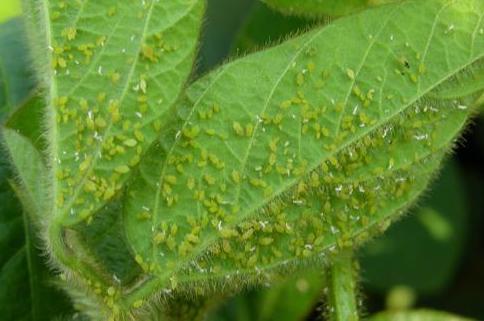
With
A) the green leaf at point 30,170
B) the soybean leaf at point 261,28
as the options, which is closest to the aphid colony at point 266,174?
the green leaf at point 30,170

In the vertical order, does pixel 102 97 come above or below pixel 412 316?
above

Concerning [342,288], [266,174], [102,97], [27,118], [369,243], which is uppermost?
[102,97]

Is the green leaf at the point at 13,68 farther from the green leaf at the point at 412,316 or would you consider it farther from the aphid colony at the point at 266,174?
the green leaf at the point at 412,316

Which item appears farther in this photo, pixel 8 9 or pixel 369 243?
pixel 8 9

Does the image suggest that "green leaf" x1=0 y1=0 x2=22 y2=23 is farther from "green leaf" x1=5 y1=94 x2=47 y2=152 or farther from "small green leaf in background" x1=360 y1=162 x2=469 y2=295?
"small green leaf in background" x1=360 y1=162 x2=469 y2=295

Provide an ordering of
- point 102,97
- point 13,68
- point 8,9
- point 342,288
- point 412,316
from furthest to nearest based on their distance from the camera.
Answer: point 412,316 < point 8,9 < point 13,68 < point 342,288 < point 102,97

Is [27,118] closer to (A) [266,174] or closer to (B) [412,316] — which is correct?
(A) [266,174]

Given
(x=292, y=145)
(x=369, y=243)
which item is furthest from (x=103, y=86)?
(x=369, y=243)
